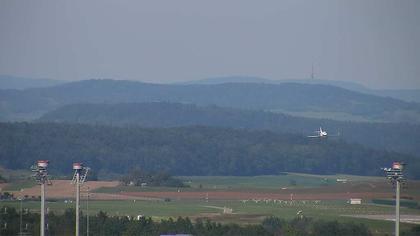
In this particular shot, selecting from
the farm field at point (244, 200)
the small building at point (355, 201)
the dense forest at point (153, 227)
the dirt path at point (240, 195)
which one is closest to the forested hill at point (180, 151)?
the farm field at point (244, 200)

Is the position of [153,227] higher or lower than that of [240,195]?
lower

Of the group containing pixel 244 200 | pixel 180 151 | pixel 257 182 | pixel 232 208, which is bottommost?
pixel 232 208

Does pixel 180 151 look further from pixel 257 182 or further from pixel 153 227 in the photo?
pixel 153 227

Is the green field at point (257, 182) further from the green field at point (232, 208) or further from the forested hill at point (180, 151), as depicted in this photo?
the green field at point (232, 208)

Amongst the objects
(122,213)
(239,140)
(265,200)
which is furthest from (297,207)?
(239,140)

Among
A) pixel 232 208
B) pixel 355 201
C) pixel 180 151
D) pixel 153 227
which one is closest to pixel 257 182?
pixel 355 201

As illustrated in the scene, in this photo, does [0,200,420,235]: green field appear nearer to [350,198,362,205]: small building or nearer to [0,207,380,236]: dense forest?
[350,198,362,205]: small building

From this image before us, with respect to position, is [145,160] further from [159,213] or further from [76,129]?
[159,213]
